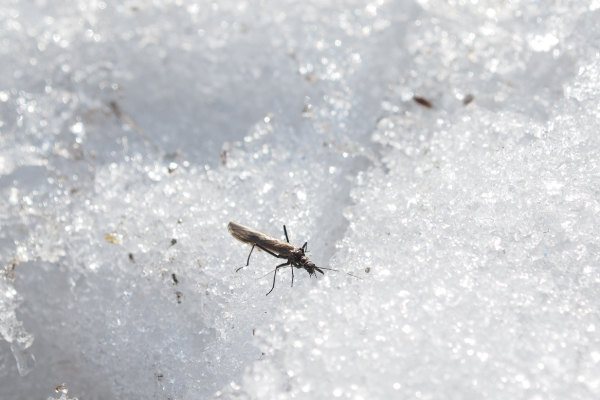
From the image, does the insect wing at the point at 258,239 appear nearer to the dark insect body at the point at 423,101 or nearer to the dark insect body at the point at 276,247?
the dark insect body at the point at 276,247

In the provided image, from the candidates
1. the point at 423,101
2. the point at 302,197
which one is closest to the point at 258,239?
the point at 302,197

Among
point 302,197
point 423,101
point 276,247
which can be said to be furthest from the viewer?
point 423,101

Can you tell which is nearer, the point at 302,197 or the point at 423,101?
the point at 302,197

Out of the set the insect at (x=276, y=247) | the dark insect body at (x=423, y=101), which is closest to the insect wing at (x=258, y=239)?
the insect at (x=276, y=247)

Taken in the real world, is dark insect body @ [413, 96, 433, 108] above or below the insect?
above

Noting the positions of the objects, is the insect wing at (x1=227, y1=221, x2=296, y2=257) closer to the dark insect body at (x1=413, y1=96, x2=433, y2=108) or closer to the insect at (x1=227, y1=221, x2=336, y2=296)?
the insect at (x1=227, y1=221, x2=336, y2=296)

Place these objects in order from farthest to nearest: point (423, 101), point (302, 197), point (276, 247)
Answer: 1. point (423, 101)
2. point (302, 197)
3. point (276, 247)

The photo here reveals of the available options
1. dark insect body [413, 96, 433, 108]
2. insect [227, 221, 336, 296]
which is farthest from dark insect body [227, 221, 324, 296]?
dark insect body [413, 96, 433, 108]

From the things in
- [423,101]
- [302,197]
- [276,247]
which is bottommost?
[276,247]

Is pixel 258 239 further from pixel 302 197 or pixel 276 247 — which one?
pixel 302 197
